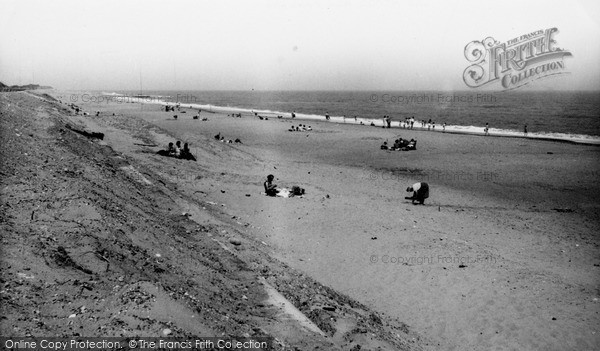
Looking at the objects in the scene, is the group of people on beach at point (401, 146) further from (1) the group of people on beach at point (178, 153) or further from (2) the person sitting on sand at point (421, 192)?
(1) the group of people on beach at point (178, 153)

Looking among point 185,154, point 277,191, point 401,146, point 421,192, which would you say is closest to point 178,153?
point 185,154

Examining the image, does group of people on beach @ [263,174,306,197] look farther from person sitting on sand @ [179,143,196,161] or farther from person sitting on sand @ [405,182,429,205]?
person sitting on sand @ [179,143,196,161]

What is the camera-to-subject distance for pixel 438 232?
40.2 feet

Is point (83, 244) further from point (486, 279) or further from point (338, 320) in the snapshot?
point (486, 279)

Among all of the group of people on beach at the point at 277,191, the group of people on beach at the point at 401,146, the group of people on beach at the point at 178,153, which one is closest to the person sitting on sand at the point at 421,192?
the group of people on beach at the point at 277,191

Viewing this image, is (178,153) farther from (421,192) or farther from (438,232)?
(438,232)

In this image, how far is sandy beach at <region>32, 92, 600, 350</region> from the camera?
805cm

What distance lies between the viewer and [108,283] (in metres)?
4.88

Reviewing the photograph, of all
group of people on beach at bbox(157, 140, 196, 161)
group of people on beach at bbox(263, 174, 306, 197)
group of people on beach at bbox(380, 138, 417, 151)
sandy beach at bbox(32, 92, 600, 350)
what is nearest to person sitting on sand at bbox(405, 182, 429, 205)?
sandy beach at bbox(32, 92, 600, 350)

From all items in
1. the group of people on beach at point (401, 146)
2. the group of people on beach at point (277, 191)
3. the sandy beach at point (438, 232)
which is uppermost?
the group of people on beach at point (401, 146)

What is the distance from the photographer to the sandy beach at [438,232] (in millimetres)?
8047

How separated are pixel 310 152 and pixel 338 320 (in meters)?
23.9

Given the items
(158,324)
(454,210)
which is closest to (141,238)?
(158,324)

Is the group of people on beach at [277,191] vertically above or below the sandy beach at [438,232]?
above
